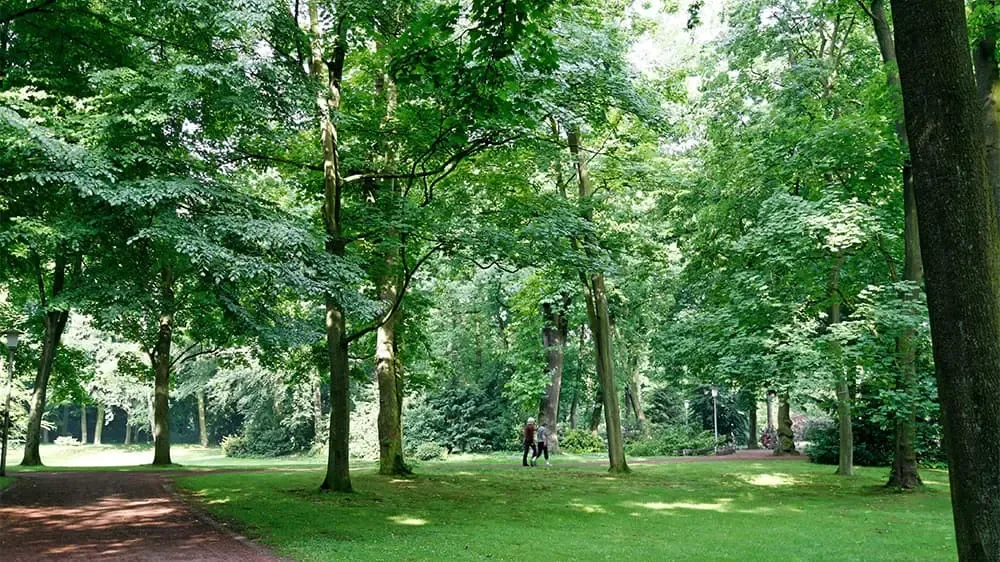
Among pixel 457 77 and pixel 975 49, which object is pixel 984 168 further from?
pixel 975 49

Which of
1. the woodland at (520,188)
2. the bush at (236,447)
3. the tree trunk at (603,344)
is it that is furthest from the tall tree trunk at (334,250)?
the bush at (236,447)

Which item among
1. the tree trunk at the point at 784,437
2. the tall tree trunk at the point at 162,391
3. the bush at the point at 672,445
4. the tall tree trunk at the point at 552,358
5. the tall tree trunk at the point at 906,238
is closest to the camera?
the tall tree trunk at the point at 906,238

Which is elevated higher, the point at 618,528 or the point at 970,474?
the point at 970,474

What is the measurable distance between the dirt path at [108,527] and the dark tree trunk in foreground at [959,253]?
685 centimetres

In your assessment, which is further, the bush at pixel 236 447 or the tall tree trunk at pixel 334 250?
the bush at pixel 236 447

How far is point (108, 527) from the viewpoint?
1045 centimetres

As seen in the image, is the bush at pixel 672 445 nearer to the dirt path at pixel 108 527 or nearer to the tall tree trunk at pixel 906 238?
the tall tree trunk at pixel 906 238

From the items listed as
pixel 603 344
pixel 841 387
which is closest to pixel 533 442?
pixel 603 344

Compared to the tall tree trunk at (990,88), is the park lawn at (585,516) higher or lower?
lower

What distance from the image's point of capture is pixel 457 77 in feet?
22.4

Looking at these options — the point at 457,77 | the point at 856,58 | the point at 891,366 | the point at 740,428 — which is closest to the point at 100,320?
the point at 457,77

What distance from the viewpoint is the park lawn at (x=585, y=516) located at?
30.3ft

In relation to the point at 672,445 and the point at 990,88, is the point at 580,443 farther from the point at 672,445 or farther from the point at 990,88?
the point at 990,88

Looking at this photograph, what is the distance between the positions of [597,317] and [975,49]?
12257 millimetres
